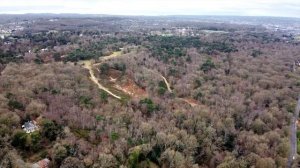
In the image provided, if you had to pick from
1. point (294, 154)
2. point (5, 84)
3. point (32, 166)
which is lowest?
point (294, 154)

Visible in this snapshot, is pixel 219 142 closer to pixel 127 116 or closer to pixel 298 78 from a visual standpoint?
pixel 127 116

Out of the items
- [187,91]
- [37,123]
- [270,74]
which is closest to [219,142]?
[187,91]

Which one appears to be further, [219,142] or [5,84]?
→ [5,84]

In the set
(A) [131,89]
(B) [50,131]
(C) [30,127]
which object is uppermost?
(C) [30,127]

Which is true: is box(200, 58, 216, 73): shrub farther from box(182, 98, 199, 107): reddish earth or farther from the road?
the road

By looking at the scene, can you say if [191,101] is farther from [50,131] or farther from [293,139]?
[50,131]

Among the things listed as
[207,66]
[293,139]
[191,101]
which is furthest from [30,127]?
[207,66]

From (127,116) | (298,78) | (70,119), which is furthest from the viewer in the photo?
(298,78)

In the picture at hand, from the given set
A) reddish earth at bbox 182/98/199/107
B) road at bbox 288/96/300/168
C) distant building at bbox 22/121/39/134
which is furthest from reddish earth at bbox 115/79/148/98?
road at bbox 288/96/300/168
